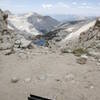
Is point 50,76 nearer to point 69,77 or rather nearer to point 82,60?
point 69,77

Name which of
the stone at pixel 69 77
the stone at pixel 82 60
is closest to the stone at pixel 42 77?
the stone at pixel 69 77

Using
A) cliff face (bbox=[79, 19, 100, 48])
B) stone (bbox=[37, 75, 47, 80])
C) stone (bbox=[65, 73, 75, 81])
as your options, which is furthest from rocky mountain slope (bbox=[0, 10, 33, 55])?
stone (bbox=[65, 73, 75, 81])

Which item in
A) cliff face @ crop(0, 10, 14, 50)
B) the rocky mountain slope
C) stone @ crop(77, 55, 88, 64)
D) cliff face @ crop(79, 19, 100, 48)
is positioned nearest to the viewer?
stone @ crop(77, 55, 88, 64)

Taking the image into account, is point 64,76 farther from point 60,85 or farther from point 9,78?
point 9,78

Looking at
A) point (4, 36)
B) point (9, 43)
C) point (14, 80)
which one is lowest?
point (14, 80)

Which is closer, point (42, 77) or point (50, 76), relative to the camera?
point (42, 77)

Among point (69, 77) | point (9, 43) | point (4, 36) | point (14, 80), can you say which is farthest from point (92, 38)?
point (14, 80)

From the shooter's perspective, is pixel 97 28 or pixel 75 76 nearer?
pixel 75 76

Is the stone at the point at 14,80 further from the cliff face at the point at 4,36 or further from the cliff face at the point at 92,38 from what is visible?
the cliff face at the point at 92,38

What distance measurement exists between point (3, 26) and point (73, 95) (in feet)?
56.8

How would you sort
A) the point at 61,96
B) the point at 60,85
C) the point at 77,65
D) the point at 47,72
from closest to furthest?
the point at 61,96
the point at 60,85
the point at 47,72
the point at 77,65

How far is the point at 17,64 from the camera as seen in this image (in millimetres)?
12227

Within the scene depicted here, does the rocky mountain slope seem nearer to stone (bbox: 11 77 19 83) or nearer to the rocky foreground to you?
the rocky foreground

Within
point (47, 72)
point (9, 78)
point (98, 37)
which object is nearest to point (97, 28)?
point (98, 37)
